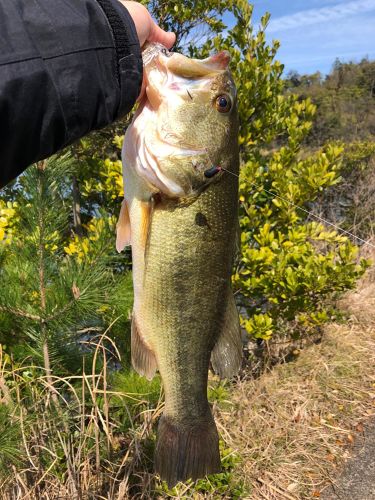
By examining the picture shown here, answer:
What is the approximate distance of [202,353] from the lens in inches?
70.1

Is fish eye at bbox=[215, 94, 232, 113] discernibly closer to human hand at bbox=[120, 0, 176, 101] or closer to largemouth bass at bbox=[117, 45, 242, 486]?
largemouth bass at bbox=[117, 45, 242, 486]

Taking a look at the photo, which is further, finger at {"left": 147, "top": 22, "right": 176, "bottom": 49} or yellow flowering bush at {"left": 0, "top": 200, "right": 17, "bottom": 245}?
yellow flowering bush at {"left": 0, "top": 200, "right": 17, "bottom": 245}

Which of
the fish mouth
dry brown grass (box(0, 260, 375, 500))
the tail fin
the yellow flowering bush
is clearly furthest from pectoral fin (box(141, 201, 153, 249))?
the yellow flowering bush

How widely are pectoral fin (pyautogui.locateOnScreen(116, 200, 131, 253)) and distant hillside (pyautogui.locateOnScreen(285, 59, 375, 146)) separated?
12.7 metres

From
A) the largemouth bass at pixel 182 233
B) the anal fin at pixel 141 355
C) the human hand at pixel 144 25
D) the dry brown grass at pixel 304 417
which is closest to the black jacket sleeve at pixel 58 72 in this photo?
the human hand at pixel 144 25

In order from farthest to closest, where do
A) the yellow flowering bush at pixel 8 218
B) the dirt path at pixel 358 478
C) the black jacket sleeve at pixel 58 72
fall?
the dirt path at pixel 358 478
the yellow flowering bush at pixel 8 218
the black jacket sleeve at pixel 58 72

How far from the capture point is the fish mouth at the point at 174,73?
1.51 metres

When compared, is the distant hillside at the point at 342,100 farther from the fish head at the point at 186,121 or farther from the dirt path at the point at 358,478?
the fish head at the point at 186,121

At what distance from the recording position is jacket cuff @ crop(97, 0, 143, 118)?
1.25 metres

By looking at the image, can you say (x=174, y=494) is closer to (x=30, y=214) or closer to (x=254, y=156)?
(x=30, y=214)

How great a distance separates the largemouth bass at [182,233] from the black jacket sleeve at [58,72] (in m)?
0.27

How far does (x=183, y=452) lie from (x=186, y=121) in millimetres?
1275

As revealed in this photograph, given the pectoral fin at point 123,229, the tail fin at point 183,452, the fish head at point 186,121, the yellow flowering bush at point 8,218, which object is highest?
the fish head at point 186,121

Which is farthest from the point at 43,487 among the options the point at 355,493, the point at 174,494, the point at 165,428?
the point at 355,493
